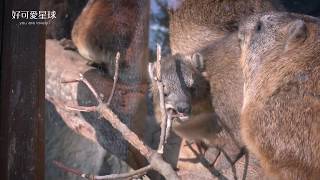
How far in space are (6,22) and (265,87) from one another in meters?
0.79

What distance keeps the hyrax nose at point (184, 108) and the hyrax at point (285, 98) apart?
0.30 meters

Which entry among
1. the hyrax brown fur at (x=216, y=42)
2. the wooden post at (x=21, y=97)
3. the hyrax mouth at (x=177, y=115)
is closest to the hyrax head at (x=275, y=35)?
the hyrax brown fur at (x=216, y=42)

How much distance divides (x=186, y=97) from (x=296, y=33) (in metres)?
0.57

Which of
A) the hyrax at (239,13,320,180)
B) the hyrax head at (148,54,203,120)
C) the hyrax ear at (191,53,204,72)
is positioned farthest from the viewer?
the hyrax ear at (191,53,204,72)

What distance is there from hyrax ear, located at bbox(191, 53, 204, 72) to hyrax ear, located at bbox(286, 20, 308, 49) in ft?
1.86

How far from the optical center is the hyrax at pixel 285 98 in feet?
5.15

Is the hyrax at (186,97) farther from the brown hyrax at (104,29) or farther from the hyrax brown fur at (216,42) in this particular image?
the brown hyrax at (104,29)

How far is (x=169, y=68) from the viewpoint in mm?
2080

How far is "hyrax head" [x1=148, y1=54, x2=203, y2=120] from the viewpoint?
2.02 meters

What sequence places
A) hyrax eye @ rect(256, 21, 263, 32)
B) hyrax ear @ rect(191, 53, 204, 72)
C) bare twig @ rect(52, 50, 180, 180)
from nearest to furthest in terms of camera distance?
bare twig @ rect(52, 50, 180, 180) → hyrax eye @ rect(256, 21, 263, 32) → hyrax ear @ rect(191, 53, 204, 72)

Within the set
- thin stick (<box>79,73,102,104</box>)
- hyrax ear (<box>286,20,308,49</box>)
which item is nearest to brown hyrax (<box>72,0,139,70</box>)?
thin stick (<box>79,73,102,104</box>)

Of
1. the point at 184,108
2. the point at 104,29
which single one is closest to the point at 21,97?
the point at 104,29

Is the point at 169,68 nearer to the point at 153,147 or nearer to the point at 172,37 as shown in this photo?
the point at 172,37

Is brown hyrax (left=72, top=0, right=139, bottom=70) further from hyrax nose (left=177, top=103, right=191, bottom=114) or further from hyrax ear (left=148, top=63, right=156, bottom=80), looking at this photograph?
hyrax nose (left=177, top=103, right=191, bottom=114)
